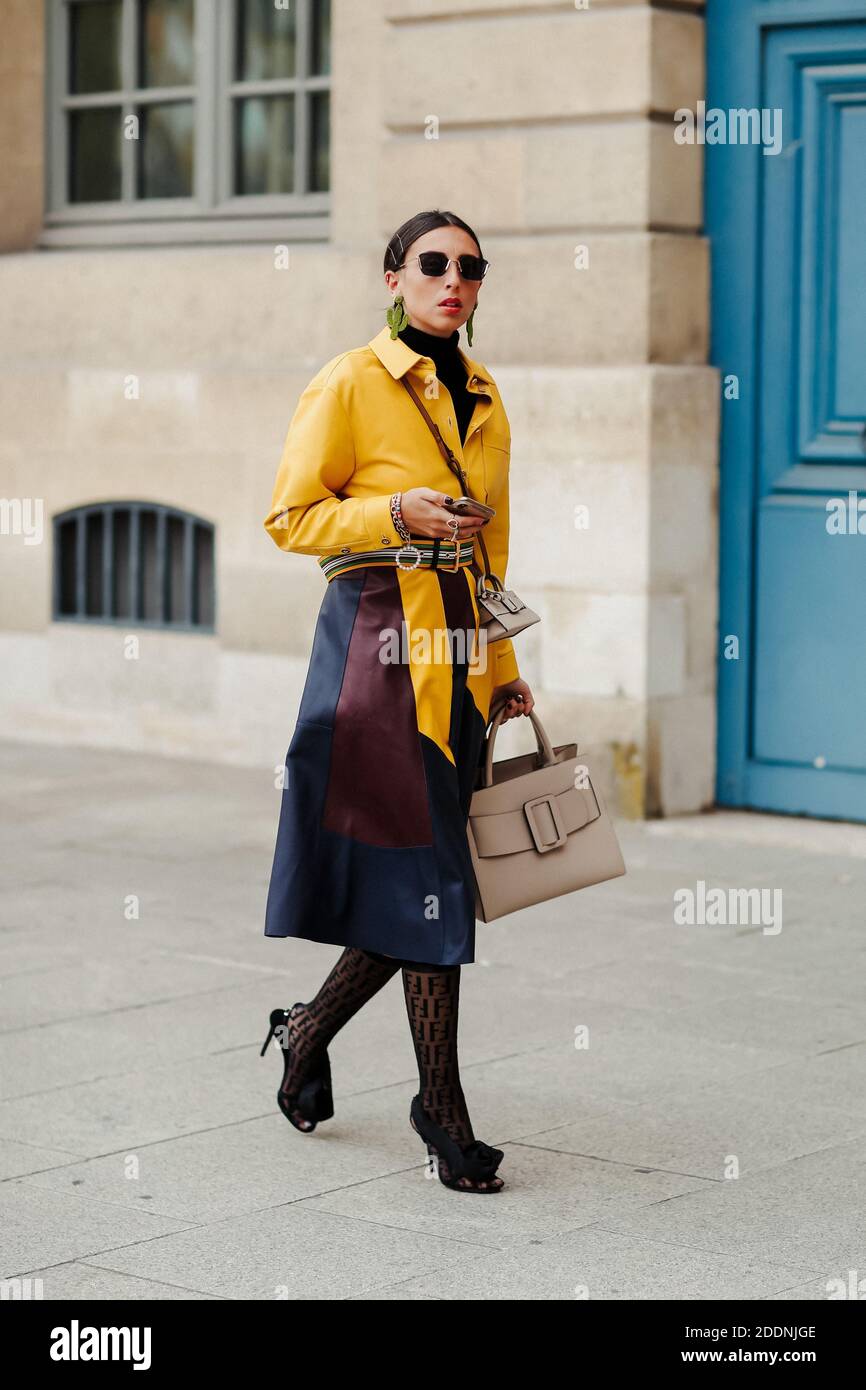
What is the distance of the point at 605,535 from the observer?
339 inches

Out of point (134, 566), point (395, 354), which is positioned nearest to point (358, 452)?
point (395, 354)

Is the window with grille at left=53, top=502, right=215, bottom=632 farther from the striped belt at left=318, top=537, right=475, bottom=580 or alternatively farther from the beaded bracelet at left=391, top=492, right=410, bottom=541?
the beaded bracelet at left=391, top=492, right=410, bottom=541

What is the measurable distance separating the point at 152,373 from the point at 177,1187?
623cm

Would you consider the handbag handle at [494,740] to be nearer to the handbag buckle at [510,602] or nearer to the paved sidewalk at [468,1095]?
the handbag buckle at [510,602]

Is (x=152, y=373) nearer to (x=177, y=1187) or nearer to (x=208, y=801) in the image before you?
(x=208, y=801)

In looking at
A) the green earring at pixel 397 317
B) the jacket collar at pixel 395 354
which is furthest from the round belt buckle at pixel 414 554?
the green earring at pixel 397 317

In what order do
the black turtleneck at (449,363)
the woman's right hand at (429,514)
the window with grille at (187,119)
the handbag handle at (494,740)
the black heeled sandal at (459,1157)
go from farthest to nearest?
the window with grille at (187,119)
the handbag handle at (494,740)
the black turtleneck at (449,363)
the black heeled sandal at (459,1157)
the woman's right hand at (429,514)

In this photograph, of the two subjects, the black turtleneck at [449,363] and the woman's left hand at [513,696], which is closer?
the black turtleneck at [449,363]

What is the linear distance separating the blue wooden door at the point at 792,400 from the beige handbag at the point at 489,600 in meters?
3.91

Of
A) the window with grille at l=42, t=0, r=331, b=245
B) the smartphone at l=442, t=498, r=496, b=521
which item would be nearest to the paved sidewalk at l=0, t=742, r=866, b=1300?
the smartphone at l=442, t=498, r=496, b=521

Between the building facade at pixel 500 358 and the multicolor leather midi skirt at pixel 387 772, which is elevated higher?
the building facade at pixel 500 358

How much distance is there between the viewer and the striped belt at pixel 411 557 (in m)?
4.62

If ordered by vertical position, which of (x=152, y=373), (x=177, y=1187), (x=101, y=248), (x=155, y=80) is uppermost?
(x=155, y=80)

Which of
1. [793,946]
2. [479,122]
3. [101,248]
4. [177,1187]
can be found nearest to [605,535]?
[479,122]
